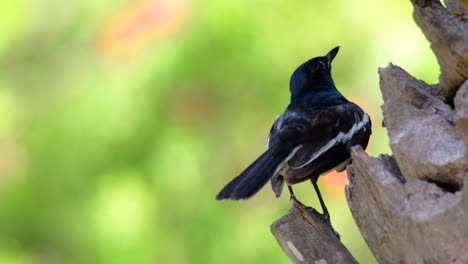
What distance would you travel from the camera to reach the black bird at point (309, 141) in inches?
195

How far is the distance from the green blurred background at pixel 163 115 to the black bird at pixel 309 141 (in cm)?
122

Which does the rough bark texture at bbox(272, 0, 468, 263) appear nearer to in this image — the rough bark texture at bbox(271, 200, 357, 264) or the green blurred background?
the rough bark texture at bbox(271, 200, 357, 264)

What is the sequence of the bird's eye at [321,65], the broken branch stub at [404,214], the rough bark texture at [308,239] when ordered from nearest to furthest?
1. the broken branch stub at [404,214]
2. the rough bark texture at [308,239]
3. the bird's eye at [321,65]

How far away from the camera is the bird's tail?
4.52 metres

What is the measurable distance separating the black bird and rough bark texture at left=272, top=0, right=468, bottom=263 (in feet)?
2.23

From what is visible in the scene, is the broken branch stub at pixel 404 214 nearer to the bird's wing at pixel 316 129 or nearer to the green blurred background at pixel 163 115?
the bird's wing at pixel 316 129

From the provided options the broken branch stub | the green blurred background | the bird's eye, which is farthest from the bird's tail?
the green blurred background

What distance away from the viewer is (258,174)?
4715 millimetres

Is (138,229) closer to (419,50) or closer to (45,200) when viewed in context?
(45,200)

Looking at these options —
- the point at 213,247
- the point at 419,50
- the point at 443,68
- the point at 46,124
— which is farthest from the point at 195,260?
the point at 443,68

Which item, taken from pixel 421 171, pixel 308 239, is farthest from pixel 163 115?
pixel 421 171

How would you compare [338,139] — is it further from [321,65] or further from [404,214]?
[404,214]

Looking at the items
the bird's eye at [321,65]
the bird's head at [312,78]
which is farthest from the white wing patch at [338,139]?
the bird's eye at [321,65]

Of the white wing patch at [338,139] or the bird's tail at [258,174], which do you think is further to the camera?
the white wing patch at [338,139]
